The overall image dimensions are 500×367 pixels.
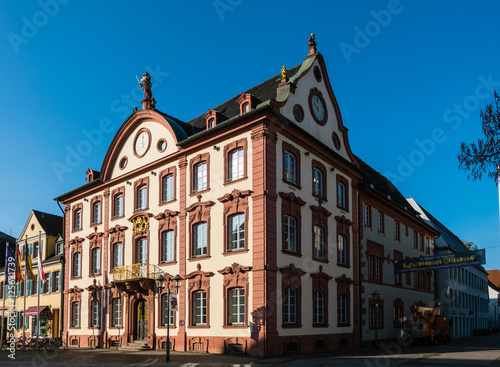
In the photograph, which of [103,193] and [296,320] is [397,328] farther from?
[103,193]

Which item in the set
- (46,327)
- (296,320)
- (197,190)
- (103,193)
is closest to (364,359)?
(296,320)

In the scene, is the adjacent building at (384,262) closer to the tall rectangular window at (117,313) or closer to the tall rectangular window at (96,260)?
the tall rectangular window at (117,313)

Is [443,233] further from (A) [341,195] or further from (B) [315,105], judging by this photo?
(B) [315,105]

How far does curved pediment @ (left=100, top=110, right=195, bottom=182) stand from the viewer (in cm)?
3200

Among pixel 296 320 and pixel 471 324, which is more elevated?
pixel 296 320

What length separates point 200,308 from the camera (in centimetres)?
2781

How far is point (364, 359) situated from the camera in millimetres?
23531

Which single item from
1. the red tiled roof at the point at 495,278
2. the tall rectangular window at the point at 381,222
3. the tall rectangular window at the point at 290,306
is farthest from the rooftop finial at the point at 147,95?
the red tiled roof at the point at 495,278

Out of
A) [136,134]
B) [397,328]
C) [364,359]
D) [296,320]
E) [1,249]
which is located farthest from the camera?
[1,249]

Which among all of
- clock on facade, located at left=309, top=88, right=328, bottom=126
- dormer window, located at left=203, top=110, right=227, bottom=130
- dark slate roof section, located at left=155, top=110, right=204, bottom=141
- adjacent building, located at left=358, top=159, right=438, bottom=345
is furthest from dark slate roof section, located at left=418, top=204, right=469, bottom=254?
dormer window, located at left=203, top=110, right=227, bottom=130

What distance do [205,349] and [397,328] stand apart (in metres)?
18.7

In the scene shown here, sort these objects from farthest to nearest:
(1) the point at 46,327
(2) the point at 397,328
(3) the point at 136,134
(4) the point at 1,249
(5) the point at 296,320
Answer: (4) the point at 1,249
(1) the point at 46,327
(2) the point at 397,328
(3) the point at 136,134
(5) the point at 296,320

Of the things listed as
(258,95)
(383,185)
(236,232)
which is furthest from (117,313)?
(383,185)

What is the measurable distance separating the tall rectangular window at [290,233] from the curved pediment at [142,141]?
827 centimetres
